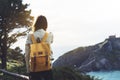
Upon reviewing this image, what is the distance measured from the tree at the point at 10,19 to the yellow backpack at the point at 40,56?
3662 cm

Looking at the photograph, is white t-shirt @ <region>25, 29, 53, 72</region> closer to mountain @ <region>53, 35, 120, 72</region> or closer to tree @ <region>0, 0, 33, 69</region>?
tree @ <region>0, 0, 33, 69</region>

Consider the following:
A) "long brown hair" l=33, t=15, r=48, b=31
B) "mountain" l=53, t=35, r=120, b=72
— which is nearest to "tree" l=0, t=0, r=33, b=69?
"long brown hair" l=33, t=15, r=48, b=31

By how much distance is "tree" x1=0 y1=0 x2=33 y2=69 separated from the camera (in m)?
44.8

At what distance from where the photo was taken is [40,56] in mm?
7938

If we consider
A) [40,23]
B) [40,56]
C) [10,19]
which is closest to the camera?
[40,56]

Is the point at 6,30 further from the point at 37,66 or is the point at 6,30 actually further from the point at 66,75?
the point at 37,66

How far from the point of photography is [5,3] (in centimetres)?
4481

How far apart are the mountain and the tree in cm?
11070

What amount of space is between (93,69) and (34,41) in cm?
14917

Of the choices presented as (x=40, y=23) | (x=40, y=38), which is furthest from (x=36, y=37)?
(x=40, y=23)

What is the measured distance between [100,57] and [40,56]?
15345 centimetres

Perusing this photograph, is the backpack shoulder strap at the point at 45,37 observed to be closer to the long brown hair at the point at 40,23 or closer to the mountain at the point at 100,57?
the long brown hair at the point at 40,23

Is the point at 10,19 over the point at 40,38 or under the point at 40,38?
over

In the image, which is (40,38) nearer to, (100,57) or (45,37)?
(45,37)
